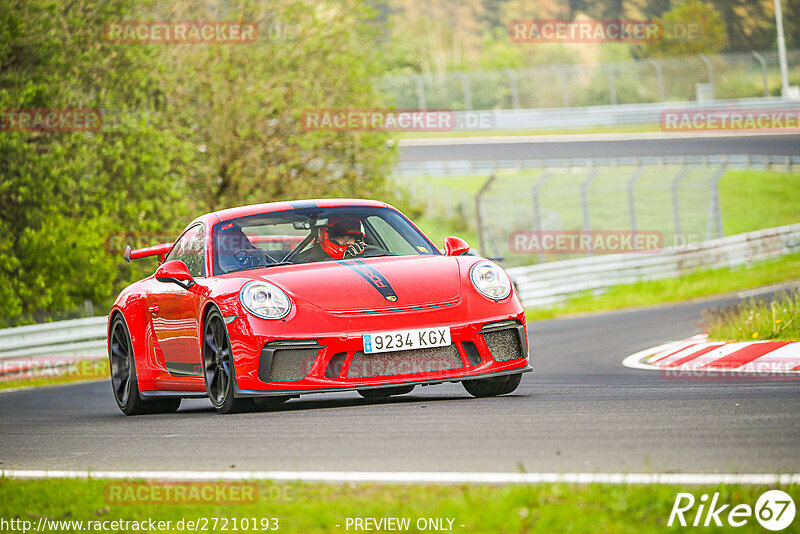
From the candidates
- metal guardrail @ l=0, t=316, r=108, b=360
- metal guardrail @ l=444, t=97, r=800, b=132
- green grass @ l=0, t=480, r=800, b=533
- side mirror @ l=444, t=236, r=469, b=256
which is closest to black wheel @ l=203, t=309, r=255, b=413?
side mirror @ l=444, t=236, r=469, b=256

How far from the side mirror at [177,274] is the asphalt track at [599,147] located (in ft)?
101

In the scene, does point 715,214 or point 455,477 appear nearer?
point 455,477

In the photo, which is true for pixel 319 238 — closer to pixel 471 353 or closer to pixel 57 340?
pixel 471 353

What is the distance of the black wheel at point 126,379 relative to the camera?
9523 millimetres

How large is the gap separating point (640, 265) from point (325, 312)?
56.8ft

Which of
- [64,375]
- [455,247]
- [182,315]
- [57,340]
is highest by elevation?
[455,247]

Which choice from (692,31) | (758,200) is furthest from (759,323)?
(692,31)

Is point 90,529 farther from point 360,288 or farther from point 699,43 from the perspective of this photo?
point 699,43

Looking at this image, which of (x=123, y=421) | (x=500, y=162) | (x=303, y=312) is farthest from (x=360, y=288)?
(x=500, y=162)

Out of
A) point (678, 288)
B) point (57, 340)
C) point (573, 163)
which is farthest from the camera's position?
point (573, 163)

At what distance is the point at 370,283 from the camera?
25.3 ft

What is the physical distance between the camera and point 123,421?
28.7ft

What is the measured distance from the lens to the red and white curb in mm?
10328

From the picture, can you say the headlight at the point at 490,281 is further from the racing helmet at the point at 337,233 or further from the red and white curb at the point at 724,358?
the red and white curb at the point at 724,358
